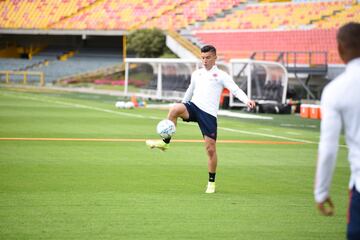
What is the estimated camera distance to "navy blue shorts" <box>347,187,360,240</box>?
4.98 m

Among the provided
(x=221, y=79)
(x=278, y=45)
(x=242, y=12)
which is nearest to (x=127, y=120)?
(x=221, y=79)

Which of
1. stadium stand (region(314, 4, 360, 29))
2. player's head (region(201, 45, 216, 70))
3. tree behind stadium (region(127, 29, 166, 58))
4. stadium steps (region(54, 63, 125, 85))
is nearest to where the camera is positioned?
player's head (region(201, 45, 216, 70))

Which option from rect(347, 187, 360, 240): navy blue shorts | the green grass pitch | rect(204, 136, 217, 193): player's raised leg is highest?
rect(347, 187, 360, 240): navy blue shorts

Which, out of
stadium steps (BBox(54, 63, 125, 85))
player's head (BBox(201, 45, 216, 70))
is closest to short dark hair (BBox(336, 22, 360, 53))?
player's head (BBox(201, 45, 216, 70))

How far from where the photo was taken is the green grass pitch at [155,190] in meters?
8.42

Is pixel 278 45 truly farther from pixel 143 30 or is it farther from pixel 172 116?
pixel 172 116

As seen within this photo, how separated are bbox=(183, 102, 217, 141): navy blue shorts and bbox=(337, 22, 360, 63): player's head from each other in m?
6.04

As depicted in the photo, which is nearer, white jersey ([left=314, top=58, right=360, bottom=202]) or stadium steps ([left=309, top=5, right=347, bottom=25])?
white jersey ([left=314, top=58, right=360, bottom=202])

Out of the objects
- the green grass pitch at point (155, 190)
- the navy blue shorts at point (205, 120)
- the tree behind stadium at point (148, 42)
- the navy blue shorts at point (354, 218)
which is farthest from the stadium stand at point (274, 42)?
the navy blue shorts at point (354, 218)

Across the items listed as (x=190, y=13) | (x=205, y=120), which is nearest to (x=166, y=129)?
(x=205, y=120)

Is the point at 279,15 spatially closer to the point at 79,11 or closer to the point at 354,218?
the point at 79,11

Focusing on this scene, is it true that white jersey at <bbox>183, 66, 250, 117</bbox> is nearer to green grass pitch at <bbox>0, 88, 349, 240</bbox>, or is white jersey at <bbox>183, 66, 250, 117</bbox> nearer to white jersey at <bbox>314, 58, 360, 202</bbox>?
green grass pitch at <bbox>0, 88, 349, 240</bbox>

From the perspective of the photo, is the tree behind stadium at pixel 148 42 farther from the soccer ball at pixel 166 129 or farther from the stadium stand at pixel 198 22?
the soccer ball at pixel 166 129

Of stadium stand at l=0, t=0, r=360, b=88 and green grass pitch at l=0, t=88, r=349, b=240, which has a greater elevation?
stadium stand at l=0, t=0, r=360, b=88
